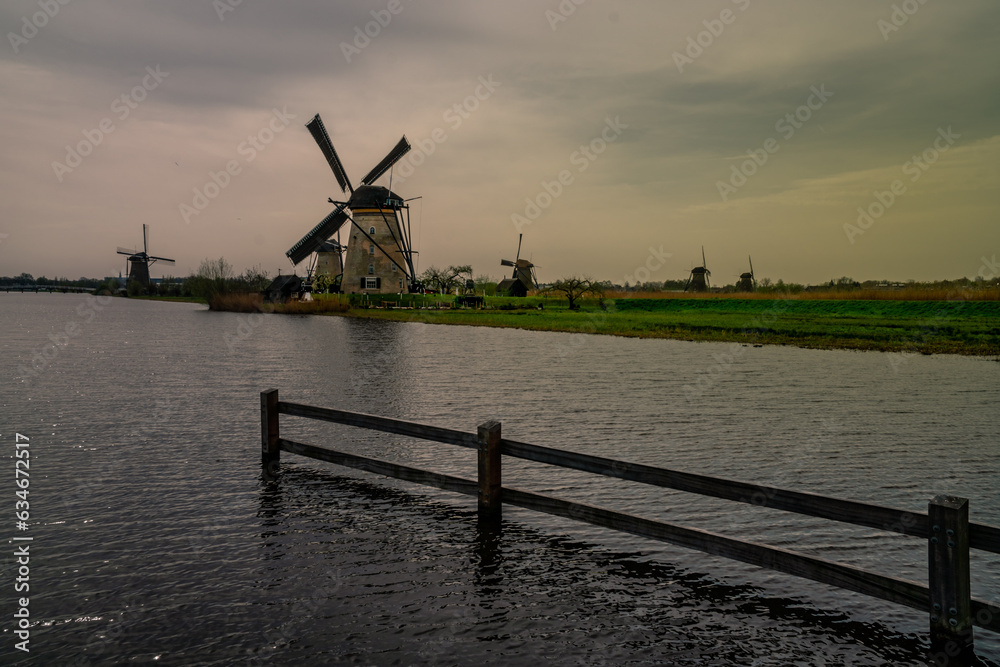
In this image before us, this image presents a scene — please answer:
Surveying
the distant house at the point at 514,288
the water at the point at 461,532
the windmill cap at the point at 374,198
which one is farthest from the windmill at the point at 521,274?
the water at the point at 461,532

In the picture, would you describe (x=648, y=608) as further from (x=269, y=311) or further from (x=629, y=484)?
(x=269, y=311)

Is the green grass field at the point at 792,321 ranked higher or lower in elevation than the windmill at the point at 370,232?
lower

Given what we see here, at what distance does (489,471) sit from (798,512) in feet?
12.9

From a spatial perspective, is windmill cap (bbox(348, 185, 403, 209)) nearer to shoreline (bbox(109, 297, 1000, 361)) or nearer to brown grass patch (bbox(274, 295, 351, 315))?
brown grass patch (bbox(274, 295, 351, 315))

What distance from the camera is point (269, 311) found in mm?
85875

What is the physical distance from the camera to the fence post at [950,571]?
18.5 feet

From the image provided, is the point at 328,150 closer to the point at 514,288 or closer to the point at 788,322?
the point at 514,288

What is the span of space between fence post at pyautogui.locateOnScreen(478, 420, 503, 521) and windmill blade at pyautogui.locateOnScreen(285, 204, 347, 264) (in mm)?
77022

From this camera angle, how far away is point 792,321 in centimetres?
4900

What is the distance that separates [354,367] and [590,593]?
75.6 ft

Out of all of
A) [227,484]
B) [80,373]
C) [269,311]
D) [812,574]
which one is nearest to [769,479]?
[812,574]

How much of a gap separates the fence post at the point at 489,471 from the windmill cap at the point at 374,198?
7382 centimetres

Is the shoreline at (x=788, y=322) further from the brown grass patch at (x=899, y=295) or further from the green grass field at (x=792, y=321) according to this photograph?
the brown grass patch at (x=899, y=295)

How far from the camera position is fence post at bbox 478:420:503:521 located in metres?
8.88
